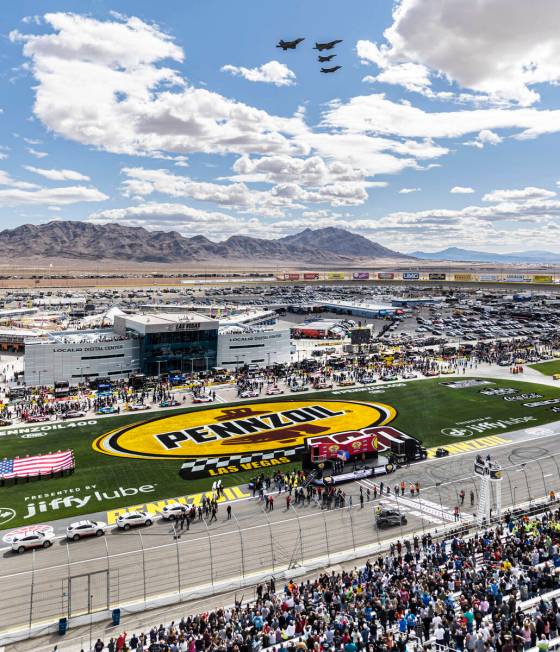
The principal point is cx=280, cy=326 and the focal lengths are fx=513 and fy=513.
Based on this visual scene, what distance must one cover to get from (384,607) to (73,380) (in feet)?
173

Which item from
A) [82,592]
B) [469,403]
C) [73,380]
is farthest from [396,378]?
[82,592]

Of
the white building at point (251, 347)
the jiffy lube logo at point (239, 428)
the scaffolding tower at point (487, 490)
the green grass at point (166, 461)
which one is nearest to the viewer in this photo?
the scaffolding tower at point (487, 490)

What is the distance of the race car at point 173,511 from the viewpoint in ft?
A: 91.8

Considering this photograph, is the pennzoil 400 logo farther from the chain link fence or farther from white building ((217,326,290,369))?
white building ((217,326,290,369))

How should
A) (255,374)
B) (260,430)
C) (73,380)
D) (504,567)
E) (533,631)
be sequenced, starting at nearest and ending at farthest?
(533,631), (504,567), (260,430), (73,380), (255,374)

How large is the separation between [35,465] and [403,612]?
1057 inches

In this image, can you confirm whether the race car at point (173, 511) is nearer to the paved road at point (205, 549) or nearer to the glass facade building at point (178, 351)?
the paved road at point (205, 549)

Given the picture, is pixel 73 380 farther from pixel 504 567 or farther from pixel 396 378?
pixel 504 567

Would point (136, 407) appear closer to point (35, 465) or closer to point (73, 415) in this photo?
point (73, 415)

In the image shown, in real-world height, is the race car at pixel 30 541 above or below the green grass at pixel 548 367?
below

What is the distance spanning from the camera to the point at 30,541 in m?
25.0

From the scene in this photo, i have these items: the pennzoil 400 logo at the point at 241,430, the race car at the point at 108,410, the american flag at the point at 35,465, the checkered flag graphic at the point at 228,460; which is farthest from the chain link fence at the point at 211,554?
the race car at the point at 108,410

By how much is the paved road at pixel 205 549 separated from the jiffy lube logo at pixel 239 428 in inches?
386

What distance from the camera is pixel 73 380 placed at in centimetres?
6169
